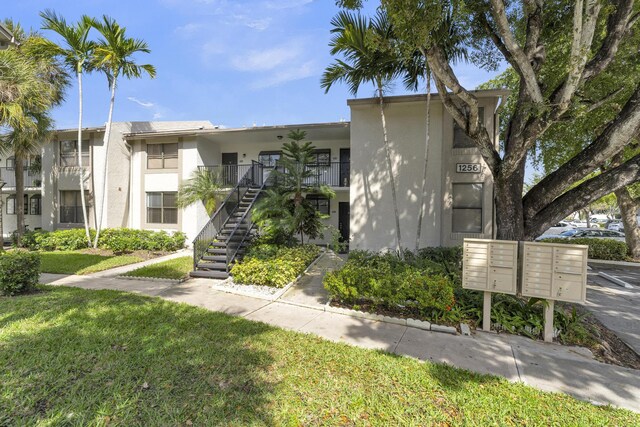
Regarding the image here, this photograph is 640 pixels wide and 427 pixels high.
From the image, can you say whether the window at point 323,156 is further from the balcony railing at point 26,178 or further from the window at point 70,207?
the balcony railing at point 26,178

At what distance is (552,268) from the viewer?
4559mm

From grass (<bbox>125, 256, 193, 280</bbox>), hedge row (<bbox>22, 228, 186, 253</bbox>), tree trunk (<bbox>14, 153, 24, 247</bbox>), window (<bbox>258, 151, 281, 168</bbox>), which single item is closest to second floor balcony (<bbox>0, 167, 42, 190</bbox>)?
tree trunk (<bbox>14, 153, 24, 247</bbox>)

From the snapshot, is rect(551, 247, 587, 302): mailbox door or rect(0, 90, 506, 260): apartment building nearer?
rect(551, 247, 587, 302): mailbox door

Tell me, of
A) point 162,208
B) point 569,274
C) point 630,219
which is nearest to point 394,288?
point 569,274

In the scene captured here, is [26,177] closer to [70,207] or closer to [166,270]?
[70,207]

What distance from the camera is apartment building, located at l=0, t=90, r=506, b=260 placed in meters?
9.37

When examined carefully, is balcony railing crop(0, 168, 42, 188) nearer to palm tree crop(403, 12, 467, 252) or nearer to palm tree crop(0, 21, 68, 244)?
palm tree crop(0, 21, 68, 244)

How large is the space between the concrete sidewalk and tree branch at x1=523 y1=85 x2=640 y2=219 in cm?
336

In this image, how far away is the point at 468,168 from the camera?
927cm

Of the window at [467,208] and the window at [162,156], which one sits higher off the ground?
the window at [162,156]

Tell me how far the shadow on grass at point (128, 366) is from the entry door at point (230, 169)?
9.48m

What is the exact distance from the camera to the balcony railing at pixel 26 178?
54.7 ft

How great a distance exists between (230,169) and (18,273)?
9.58 meters

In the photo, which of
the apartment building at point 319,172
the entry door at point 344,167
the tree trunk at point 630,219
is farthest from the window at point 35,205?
the tree trunk at point 630,219
